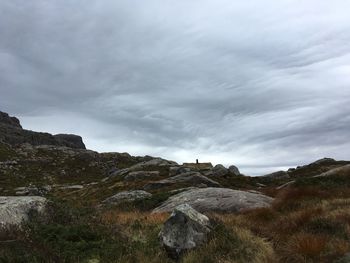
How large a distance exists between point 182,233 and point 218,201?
402 inches

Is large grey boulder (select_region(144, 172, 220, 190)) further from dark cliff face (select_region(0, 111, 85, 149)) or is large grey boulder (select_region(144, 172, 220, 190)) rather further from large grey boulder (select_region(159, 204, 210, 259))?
dark cliff face (select_region(0, 111, 85, 149))

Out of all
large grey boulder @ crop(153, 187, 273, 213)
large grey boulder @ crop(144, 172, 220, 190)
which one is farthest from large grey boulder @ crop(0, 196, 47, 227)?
large grey boulder @ crop(144, 172, 220, 190)

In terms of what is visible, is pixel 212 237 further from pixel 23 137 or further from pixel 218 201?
pixel 23 137

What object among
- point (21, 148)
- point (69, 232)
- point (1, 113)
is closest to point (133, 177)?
point (69, 232)

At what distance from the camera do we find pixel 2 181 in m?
69.2

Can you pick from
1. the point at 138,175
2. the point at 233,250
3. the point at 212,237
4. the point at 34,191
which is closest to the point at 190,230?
the point at 212,237

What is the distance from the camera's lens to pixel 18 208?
50.7 feet

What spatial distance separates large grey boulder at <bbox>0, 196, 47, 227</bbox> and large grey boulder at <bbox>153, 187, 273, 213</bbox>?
686cm

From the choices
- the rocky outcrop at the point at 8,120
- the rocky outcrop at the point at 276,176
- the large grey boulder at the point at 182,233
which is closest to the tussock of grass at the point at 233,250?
the large grey boulder at the point at 182,233

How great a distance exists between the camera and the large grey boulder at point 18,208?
14.6 meters

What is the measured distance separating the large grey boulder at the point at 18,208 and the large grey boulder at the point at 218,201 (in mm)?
6865

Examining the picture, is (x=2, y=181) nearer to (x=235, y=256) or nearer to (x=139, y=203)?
(x=139, y=203)

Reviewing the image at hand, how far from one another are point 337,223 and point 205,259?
17.5 ft

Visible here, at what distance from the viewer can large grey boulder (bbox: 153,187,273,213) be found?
21.0 metres
